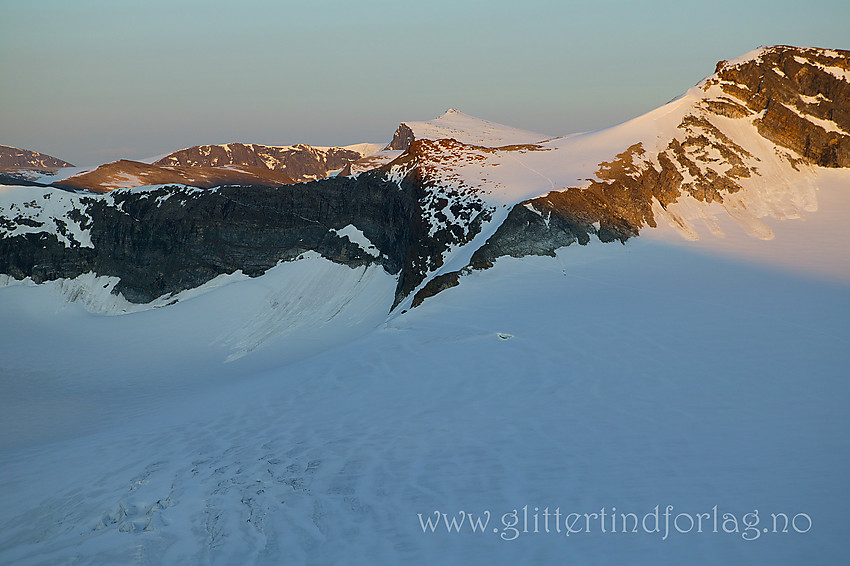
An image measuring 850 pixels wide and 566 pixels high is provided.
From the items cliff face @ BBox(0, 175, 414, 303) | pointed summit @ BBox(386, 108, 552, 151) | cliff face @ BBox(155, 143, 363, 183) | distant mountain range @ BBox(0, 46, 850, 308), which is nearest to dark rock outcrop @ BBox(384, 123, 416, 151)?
pointed summit @ BBox(386, 108, 552, 151)

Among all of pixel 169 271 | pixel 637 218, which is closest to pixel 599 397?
pixel 637 218

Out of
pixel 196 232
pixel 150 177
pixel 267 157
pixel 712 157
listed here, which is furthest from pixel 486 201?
pixel 267 157

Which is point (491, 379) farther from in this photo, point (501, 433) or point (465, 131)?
point (465, 131)

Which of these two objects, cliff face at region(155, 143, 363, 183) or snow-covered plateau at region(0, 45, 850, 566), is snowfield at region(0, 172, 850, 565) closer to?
snow-covered plateau at region(0, 45, 850, 566)

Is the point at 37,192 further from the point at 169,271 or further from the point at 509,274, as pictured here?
the point at 509,274

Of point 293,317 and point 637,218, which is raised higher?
point 637,218

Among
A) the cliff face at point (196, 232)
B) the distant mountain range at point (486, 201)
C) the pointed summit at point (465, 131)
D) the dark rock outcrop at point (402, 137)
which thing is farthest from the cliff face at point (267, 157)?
the distant mountain range at point (486, 201)

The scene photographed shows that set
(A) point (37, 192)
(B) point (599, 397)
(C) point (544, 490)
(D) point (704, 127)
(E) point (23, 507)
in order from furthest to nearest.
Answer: (A) point (37, 192) < (D) point (704, 127) < (B) point (599, 397) < (E) point (23, 507) < (C) point (544, 490)

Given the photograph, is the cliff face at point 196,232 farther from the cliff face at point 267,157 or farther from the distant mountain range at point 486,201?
the cliff face at point 267,157
